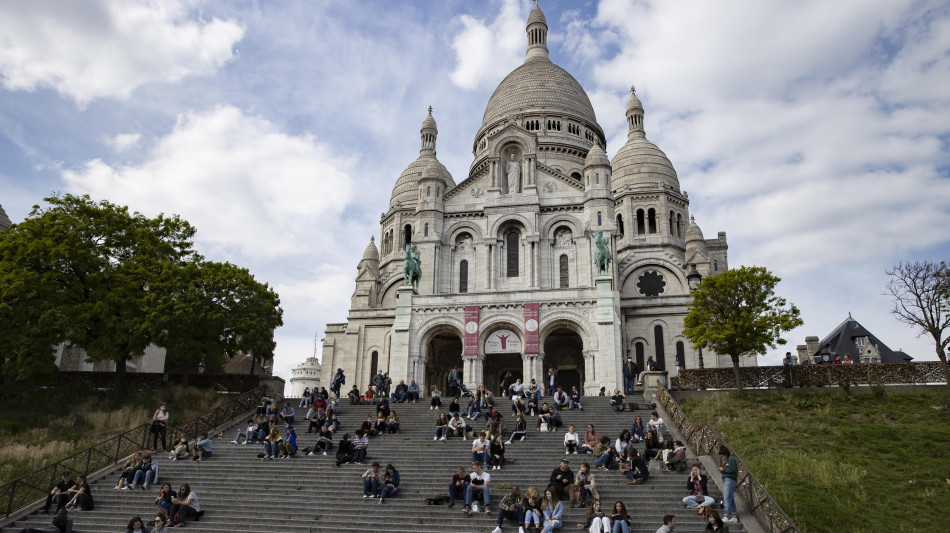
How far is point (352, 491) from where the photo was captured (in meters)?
18.3

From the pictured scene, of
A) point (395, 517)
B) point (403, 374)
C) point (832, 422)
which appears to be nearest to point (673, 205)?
point (403, 374)

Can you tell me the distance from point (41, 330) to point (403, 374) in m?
15.8

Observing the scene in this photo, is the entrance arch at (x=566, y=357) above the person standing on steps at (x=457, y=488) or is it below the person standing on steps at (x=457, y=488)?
above

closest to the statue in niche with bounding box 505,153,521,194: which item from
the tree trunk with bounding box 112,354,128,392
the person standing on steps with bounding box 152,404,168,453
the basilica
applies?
the basilica

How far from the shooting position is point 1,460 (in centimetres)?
2175

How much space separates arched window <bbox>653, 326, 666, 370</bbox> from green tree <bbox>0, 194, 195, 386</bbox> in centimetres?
2617

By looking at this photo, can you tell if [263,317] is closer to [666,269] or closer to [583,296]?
[583,296]

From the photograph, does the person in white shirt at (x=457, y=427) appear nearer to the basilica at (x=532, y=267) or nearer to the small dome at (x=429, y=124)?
the basilica at (x=532, y=267)

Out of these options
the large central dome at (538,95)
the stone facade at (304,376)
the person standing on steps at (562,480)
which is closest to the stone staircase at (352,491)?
the person standing on steps at (562,480)

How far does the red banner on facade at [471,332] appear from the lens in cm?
3525

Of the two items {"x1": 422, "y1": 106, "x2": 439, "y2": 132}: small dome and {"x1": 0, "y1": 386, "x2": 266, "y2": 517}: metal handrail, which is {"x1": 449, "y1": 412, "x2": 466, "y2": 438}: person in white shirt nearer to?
{"x1": 0, "y1": 386, "x2": 266, "y2": 517}: metal handrail

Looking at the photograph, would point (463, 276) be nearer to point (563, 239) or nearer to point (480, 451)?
point (563, 239)

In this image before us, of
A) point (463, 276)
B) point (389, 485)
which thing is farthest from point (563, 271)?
point (389, 485)

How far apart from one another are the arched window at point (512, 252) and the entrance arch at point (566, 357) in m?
4.45
